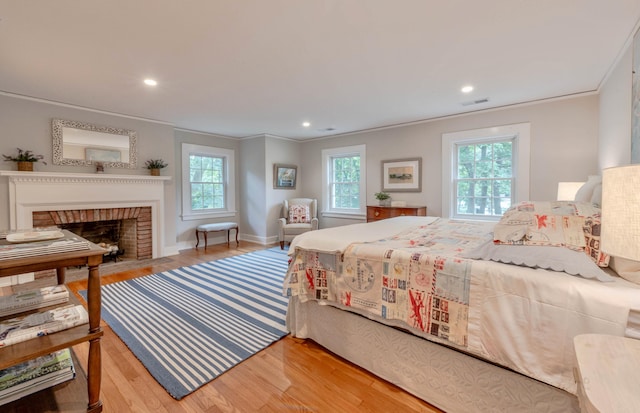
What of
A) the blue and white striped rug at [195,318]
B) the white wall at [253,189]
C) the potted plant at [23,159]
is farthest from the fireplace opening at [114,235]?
the white wall at [253,189]

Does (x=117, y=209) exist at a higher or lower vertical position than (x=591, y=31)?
lower

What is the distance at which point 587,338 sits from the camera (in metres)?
0.88

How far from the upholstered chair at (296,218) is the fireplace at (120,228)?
7.34 ft

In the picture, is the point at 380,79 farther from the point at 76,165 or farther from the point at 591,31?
the point at 76,165

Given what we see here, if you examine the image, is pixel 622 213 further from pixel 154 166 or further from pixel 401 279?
pixel 154 166

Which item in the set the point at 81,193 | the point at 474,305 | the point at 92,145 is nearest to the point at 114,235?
the point at 81,193

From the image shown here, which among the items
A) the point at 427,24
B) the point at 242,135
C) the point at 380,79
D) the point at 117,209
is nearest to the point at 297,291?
the point at 427,24

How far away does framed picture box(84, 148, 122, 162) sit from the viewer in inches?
159

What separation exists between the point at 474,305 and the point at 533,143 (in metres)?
3.55

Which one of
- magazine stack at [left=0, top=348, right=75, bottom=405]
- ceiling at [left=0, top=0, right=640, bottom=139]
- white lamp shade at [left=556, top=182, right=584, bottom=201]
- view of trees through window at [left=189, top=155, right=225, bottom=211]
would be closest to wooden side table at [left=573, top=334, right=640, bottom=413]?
ceiling at [left=0, top=0, right=640, bottom=139]

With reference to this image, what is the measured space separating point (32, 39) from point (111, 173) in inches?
96.3

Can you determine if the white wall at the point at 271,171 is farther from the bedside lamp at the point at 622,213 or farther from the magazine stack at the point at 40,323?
the bedside lamp at the point at 622,213

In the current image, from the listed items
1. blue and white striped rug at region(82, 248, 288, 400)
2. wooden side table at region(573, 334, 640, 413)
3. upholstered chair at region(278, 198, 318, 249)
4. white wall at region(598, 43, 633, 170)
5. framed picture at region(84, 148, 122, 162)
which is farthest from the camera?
upholstered chair at region(278, 198, 318, 249)

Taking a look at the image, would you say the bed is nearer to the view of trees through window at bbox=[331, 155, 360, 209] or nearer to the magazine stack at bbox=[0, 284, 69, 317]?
the magazine stack at bbox=[0, 284, 69, 317]
